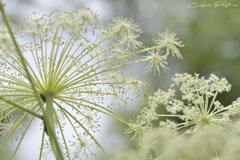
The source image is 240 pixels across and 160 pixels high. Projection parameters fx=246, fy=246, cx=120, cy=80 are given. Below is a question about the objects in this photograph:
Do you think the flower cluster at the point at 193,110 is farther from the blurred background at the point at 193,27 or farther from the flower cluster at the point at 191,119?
the blurred background at the point at 193,27

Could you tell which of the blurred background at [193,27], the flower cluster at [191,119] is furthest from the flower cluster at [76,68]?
the blurred background at [193,27]

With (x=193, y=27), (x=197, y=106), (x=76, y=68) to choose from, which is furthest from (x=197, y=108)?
(x=193, y=27)

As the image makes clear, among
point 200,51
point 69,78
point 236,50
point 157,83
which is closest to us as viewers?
point 69,78

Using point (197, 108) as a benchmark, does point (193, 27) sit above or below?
above

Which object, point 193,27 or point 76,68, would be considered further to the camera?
point 193,27

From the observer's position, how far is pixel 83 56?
1.30 m

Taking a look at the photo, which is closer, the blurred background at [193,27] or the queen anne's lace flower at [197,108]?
the queen anne's lace flower at [197,108]

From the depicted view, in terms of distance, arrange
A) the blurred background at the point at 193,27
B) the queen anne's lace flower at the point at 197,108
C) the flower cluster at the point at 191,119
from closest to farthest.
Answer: the flower cluster at the point at 191,119 → the queen anne's lace flower at the point at 197,108 → the blurred background at the point at 193,27

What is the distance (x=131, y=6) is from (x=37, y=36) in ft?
7.86

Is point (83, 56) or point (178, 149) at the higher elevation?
point (83, 56)

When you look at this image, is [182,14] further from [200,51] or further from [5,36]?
[5,36]

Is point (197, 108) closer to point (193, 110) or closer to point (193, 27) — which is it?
point (193, 110)

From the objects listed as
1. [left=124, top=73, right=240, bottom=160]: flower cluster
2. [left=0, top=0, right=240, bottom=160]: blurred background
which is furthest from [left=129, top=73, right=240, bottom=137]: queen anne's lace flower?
[left=0, top=0, right=240, bottom=160]: blurred background

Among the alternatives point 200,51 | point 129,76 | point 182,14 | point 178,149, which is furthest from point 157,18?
point 178,149
